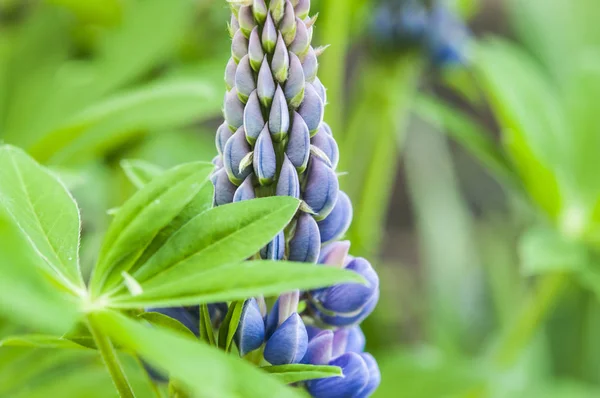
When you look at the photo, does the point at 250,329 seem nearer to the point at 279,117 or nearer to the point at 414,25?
the point at 279,117

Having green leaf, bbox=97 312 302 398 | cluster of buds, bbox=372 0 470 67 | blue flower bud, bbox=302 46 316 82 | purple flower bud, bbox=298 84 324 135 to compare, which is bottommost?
green leaf, bbox=97 312 302 398

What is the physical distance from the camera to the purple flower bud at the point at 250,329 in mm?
443

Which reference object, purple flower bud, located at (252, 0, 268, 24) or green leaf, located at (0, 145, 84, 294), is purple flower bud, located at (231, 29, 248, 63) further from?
green leaf, located at (0, 145, 84, 294)

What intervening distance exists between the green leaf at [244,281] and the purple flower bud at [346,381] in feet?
0.41

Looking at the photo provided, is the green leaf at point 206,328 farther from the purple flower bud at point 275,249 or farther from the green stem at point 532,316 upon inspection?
the green stem at point 532,316

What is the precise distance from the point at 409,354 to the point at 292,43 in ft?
2.21

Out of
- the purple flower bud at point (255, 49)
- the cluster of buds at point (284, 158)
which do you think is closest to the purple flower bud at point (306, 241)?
the cluster of buds at point (284, 158)

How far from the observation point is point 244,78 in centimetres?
44

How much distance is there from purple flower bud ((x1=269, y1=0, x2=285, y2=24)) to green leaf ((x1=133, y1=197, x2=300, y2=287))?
0.11m

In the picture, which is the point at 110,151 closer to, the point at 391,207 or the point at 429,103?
the point at 429,103

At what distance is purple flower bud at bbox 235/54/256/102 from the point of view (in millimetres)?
440

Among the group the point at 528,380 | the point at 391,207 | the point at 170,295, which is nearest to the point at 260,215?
the point at 170,295

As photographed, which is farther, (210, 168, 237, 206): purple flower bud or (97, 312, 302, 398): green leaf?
(210, 168, 237, 206): purple flower bud

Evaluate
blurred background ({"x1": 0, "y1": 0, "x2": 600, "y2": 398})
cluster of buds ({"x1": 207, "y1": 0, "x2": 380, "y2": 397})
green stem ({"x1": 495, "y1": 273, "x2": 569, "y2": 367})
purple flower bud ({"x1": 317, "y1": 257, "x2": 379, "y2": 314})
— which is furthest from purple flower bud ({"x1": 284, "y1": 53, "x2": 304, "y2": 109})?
green stem ({"x1": 495, "y1": 273, "x2": 569, "y2": 367})
